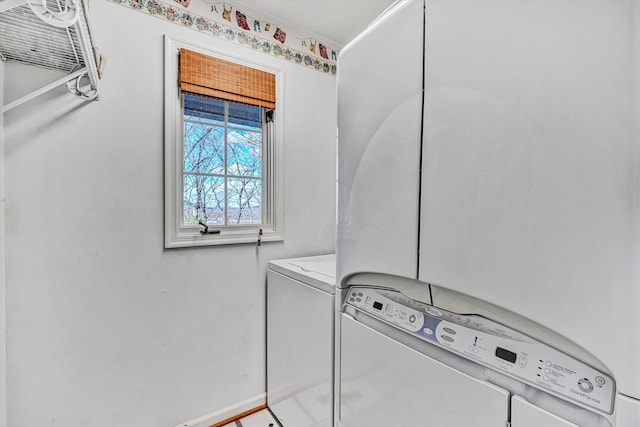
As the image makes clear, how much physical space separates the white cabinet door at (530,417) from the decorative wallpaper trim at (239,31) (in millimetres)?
2103

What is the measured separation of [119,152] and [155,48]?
1.94 ft

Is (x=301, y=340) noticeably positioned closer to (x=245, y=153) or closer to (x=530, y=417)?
(x=530, y=417)

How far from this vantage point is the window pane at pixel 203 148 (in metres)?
1.73

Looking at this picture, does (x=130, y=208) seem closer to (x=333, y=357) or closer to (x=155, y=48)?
(x=155, y=48)

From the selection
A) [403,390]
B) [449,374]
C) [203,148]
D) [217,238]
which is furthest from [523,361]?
[203,148]

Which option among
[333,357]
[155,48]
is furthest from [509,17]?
[155,48]

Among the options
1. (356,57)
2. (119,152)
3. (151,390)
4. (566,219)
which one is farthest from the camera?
(151,390)

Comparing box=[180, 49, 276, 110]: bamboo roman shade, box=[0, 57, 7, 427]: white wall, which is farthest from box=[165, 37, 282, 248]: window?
box=[0, 57, 7, 427]: white wall

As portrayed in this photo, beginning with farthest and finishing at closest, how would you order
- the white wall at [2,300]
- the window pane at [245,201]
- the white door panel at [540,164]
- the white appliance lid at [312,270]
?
the window pane at [245,201]
the white appliance lid at [312,270]
the white wall at [2,300]
the white door panel at [540,164]

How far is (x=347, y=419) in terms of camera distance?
1.17 meters

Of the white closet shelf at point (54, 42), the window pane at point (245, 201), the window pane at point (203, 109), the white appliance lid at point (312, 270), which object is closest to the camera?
the white closet shelf at point (54, 42)

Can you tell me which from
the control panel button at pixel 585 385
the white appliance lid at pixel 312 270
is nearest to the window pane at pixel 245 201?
the white appliance lid at pixel 312 270

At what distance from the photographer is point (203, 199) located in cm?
178

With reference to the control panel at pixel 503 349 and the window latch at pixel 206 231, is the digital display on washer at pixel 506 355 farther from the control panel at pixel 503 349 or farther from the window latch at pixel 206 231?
the window latch at pixel 206 231
